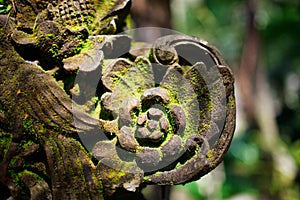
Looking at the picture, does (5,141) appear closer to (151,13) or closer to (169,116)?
(169,116)

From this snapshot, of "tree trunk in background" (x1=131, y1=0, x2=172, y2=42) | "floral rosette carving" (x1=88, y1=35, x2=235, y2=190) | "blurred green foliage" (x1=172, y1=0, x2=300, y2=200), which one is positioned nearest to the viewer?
"floral rosette carving" (x1=88, y1=35, x2=235, y2=190)

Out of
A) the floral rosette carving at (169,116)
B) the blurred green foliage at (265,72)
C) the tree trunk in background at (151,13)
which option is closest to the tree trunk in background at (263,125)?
the blurred green foliage at (265,72)

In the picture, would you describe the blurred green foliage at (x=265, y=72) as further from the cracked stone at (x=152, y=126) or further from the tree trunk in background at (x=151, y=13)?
the cracked stone at (x=152, y=126)

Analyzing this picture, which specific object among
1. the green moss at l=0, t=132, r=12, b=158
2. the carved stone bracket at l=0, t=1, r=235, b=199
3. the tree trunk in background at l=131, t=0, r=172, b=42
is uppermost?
the carved stone bracket at l=0, t=1, r=235, b=199

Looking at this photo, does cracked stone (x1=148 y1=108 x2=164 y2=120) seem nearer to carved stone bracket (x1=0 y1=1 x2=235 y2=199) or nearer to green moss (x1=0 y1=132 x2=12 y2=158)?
carved stone bracket (x1=0 y1=1 x2=235 y2=199)

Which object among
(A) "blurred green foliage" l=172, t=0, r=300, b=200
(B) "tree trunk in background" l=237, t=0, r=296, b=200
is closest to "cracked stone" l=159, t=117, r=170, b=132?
(A) "blurred green foliage" l=172, t=0, r=300, b=200

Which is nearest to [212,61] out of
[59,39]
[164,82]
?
[164,82]
